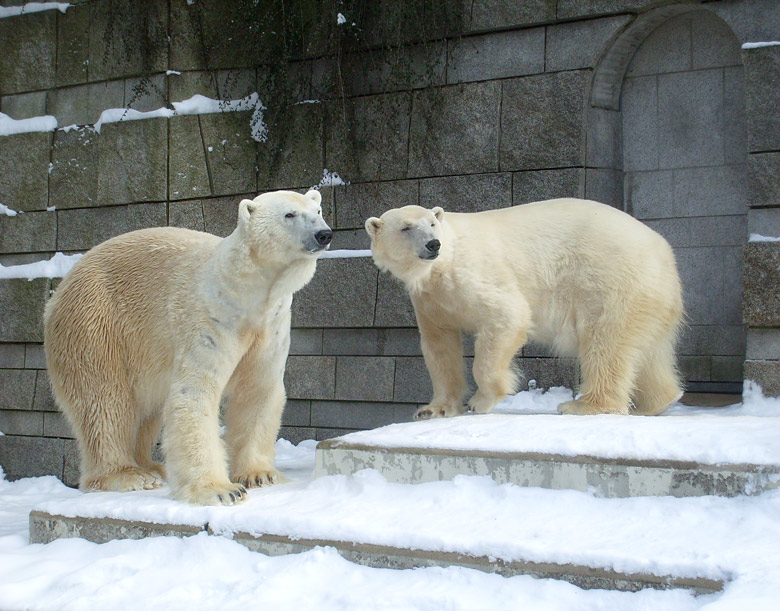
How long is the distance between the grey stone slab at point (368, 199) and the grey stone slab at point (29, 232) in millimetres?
2485

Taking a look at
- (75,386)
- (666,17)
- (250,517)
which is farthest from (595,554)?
(666,17)

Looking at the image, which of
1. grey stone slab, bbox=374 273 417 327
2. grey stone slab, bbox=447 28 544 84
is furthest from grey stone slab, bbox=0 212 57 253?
grey stone slab, bbox=447 28 544 84

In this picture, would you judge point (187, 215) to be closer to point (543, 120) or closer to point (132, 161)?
point (132, 161)

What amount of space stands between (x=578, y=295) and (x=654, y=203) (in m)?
1.71

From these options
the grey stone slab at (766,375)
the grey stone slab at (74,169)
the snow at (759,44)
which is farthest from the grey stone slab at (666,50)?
the grey stone slab at (74,169)

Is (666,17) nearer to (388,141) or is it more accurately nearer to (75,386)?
(388,141)

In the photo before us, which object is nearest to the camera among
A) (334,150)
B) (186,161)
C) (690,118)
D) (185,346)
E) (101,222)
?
(185,346)

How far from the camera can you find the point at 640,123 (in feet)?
18.9

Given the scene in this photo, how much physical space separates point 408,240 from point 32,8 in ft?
15.1

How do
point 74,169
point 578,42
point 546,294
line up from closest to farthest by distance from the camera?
point 546,294
point 578,42
point 74,169

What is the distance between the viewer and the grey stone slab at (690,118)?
5520 mm

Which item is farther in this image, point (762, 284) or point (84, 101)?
point (84, 101)

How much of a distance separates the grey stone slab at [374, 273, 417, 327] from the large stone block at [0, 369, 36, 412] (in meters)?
2.92

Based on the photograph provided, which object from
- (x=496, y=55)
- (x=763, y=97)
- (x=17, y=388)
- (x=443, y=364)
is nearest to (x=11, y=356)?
(x=17, y=388)
